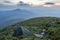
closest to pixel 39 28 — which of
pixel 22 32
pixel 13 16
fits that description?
pixel 22 32

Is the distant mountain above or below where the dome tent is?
above

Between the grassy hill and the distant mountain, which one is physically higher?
the distant mountain

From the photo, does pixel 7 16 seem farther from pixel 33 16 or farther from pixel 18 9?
pixel 33 16

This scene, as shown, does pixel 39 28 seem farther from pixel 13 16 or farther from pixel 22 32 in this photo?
pixel 13 16
